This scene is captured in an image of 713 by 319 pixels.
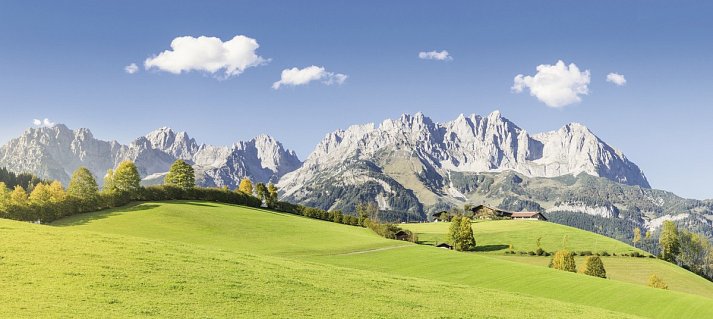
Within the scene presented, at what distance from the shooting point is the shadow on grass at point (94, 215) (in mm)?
84781

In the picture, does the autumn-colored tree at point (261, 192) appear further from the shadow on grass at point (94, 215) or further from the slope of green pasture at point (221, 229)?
the shadow on grass at point (94, 215)

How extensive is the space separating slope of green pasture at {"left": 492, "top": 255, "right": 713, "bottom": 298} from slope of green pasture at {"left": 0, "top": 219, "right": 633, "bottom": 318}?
9717 cm

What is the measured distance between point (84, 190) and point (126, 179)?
14.7 meters

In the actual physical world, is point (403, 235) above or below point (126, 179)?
below

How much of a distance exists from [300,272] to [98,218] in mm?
63694

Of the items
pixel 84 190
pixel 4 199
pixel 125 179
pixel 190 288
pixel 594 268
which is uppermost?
pixel 125 179

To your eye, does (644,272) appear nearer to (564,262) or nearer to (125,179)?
(564,262)

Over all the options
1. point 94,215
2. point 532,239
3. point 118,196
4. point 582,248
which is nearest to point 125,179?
point 118,196

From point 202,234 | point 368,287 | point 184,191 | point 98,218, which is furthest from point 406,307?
point 184,191

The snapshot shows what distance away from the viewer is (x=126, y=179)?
4466 inches

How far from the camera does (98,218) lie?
9031cm

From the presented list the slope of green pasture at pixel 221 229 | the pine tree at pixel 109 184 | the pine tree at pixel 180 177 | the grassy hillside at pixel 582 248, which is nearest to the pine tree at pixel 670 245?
the grassy hillside at pixel 582 248

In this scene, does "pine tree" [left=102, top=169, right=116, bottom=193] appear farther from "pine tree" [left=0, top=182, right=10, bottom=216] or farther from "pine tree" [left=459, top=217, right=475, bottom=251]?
"pine tree" [left=459, top=217, right=475, bottom=251]

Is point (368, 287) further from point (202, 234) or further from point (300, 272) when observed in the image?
point (202, 234)
